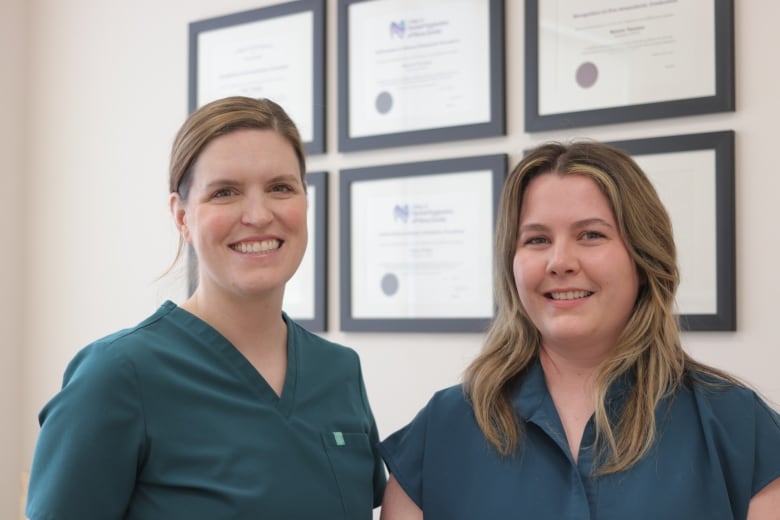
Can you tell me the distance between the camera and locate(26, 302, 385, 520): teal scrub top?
4.14 ft

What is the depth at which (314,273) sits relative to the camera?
255 cm

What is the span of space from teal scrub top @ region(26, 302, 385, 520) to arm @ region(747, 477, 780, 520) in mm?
593

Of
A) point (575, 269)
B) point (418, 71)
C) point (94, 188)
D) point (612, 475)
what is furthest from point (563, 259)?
point (94, 188)

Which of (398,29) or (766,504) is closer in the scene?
(766,504)

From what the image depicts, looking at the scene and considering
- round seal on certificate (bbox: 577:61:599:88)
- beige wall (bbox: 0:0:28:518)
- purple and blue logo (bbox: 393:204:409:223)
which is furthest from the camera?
beige wall (bbox: 0:0:28:518)

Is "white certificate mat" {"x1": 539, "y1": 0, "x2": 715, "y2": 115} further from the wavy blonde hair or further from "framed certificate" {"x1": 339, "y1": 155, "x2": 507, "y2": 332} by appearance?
the wavy blonde hair

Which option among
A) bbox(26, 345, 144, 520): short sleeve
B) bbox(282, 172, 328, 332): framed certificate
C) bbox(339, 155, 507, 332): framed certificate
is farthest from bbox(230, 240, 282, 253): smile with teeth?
bbox(282, 172, 328, 332): framed certificate

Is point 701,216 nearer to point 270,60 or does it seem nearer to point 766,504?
point 766,504

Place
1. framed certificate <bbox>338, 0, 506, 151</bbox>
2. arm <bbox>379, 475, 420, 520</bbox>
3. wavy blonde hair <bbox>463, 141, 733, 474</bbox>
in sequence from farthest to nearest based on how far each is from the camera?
framed certificate <bbox>338, 0, 506, 151</bbox> → arm <bbox>379, 475, 420, 520</bbox> → wavy blonde hair <bbox>463, 141, 733, 474</bbox>

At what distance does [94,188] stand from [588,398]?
2.04 m

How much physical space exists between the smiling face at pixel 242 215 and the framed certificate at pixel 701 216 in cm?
98

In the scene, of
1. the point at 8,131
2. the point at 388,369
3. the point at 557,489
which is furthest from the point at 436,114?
the point at 8,131

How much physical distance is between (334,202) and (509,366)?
1.15 meters

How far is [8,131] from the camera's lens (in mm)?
3043
